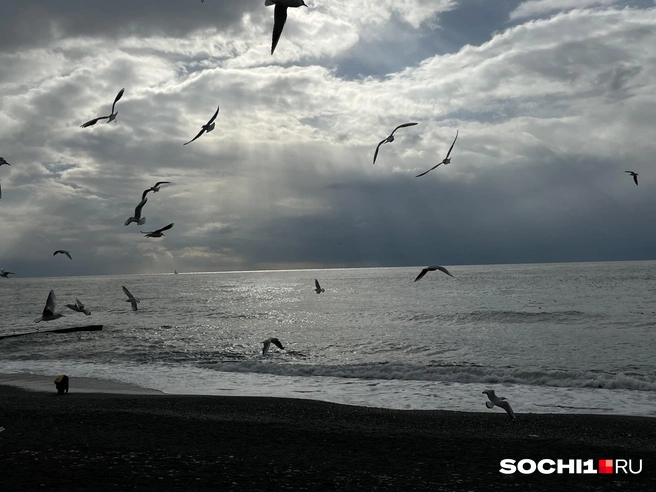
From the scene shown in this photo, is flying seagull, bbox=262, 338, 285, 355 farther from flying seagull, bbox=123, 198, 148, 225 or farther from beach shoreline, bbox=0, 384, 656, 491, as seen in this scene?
flying seagull, bbox=123, 198, 148, 225

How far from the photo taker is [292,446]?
10.1 meters

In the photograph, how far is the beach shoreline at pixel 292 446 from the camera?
8039mm

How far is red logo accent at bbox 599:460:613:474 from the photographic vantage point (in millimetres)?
9037

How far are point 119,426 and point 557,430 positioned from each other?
9.29 m

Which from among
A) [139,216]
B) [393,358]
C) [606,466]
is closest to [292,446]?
[606,466]

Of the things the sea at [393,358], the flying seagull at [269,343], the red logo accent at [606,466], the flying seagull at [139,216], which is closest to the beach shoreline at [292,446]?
the red logo accent at [606,466]

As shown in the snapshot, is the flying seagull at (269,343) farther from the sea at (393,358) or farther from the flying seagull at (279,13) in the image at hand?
the flying seagull at (279,13)

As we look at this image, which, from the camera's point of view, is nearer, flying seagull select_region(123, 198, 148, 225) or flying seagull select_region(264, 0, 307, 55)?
flying seagull select_region(264, 0, 307, 55)

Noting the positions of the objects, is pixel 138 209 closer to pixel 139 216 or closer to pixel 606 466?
pixel 139 216

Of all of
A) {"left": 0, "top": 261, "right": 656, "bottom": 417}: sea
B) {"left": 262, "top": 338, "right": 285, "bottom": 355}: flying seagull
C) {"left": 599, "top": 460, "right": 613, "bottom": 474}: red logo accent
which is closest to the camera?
{"left": 599, "top": 460, "right": 613, "bottom": 474}: red logo accent

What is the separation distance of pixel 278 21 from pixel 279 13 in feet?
0.49

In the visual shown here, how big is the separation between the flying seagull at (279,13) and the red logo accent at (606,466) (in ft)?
28.4

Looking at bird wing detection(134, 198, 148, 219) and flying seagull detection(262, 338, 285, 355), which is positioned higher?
bird wing detection(134, 198, 148, 219)

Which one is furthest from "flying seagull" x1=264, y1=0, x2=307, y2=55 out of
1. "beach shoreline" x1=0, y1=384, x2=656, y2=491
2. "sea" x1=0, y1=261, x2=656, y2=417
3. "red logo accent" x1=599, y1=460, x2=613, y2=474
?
"sea" x1=0, y1=261, x2=656, y2=417
